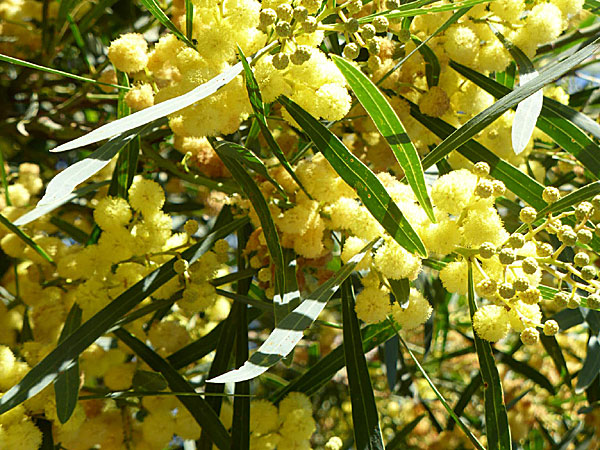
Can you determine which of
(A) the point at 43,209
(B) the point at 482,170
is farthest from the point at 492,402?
(A) the point at 43,209

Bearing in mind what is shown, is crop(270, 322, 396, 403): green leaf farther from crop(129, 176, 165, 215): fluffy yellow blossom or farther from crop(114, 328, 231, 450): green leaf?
crop(129, 176, 165, 215): fluffy yellow blossom

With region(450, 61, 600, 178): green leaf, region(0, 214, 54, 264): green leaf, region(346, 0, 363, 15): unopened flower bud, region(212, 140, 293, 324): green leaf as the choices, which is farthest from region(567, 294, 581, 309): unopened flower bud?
region(0, 214, 54, 264): green leaf

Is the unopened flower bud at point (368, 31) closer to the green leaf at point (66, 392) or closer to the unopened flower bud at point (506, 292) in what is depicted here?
the unopened flower bud at point (506, 292)

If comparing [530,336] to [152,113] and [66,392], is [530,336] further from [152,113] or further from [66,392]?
[66,392]

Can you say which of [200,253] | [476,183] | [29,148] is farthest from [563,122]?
[29,148]

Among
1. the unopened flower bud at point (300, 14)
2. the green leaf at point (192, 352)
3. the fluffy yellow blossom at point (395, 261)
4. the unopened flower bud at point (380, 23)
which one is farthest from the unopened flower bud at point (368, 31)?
the green leaf at point (192, 352)

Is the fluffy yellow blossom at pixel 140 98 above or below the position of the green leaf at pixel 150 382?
above

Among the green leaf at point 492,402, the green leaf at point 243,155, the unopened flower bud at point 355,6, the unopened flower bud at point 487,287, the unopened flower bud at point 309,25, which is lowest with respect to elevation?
the green leaf at point 492,402

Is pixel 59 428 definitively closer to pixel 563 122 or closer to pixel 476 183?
pixel 476 183
